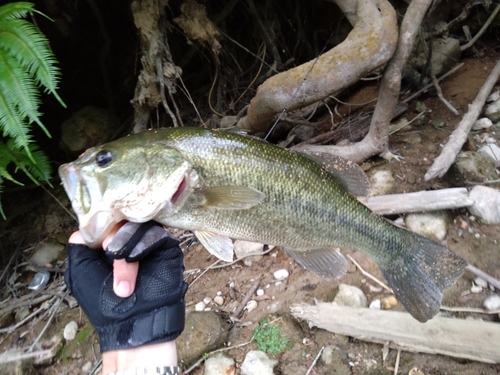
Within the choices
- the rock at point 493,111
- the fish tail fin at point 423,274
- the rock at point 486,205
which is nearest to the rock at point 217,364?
the fish tail fin at point 423,274

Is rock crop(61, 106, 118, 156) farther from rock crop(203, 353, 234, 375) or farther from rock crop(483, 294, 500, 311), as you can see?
rock crop(483, 294, 500, 311)

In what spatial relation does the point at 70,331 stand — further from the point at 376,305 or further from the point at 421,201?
the point at 421,201

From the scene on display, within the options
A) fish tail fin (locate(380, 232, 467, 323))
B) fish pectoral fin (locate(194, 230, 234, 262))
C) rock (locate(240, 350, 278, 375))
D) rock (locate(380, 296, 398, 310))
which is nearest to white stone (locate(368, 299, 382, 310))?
rock (locate(380, 296, 398, 310))

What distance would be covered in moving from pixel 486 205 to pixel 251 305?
1728 mm

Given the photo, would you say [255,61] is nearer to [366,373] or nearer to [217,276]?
[217,276]

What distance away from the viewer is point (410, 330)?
1971 millimetres

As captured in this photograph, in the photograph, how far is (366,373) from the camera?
1.97 metres

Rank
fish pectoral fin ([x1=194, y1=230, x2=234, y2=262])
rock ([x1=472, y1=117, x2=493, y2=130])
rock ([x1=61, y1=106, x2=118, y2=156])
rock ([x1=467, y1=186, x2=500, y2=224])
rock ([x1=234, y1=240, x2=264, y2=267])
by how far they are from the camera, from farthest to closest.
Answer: rock ([x1=61, y1=106, x2=118, y2=156]) < rock ([x1=472, y1=117, x2=493, y2=130]) < rock ([x1=234, y1=240, x2=264, y2=267]) < rock ([x1=467, y1=186, x2=500, y2=224]) < fish pectoral fin ([x1=194, y1=230, x2=234, y2=262])

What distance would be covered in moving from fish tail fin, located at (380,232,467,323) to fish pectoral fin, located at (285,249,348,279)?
244 millimetres

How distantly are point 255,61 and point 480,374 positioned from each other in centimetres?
345

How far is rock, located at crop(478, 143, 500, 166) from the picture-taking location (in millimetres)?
2773

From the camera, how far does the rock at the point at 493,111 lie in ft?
10.2

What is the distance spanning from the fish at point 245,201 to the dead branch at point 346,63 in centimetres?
94

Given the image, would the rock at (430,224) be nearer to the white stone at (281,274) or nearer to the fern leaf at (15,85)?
the white stone at (281,274)
